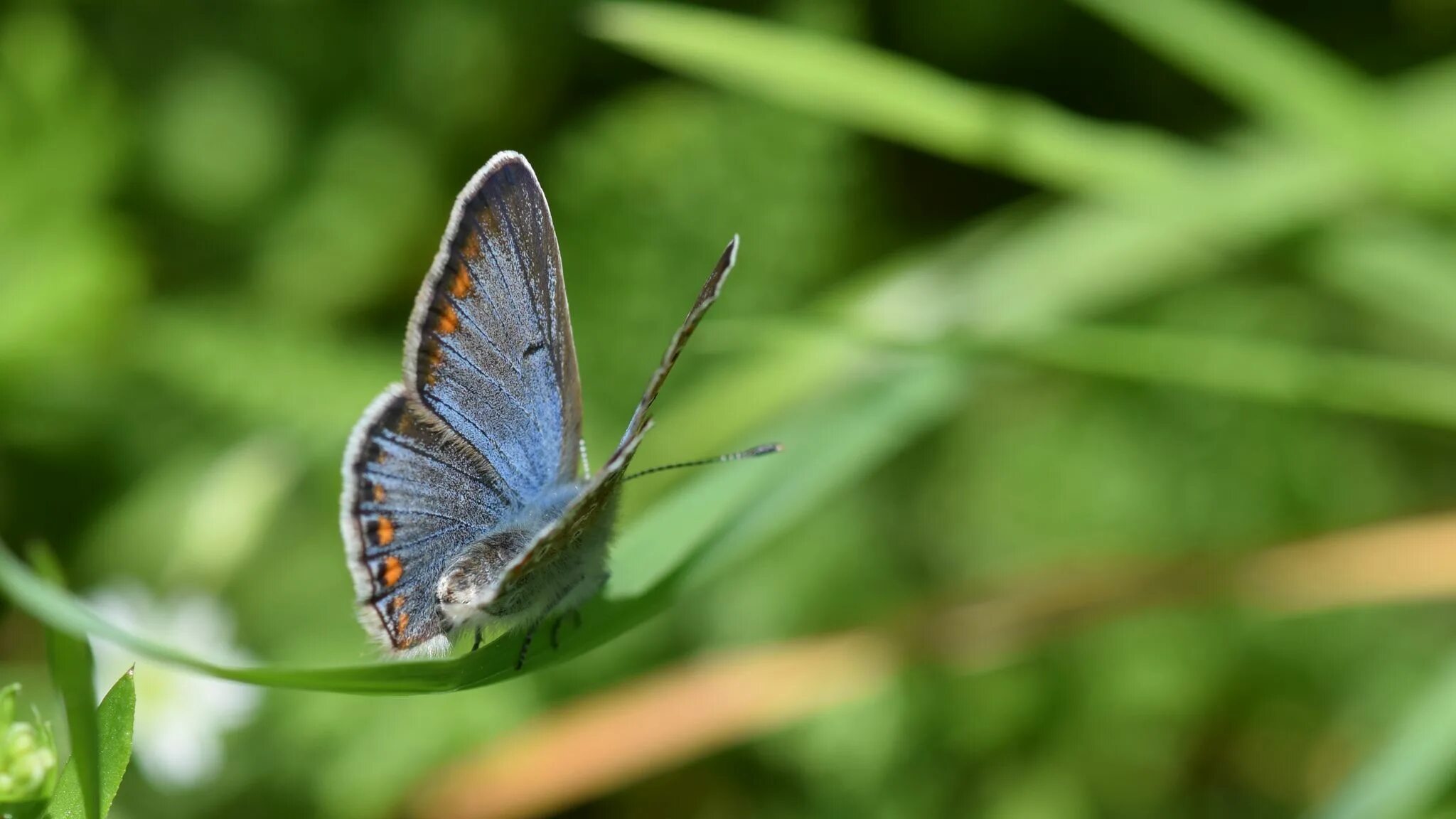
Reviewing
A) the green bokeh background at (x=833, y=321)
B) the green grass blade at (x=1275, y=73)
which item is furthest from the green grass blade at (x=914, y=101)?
the green grass blade at (x=1275, y=73)

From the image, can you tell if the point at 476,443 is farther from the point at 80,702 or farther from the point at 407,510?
the point at 80,702

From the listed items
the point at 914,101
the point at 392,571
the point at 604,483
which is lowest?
the point at 392,571

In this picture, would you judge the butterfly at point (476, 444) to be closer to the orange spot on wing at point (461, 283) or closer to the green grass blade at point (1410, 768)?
the orange spot on wing at point (461, 283)

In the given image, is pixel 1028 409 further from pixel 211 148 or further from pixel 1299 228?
pixel 211 148

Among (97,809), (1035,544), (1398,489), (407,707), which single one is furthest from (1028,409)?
(97,809)

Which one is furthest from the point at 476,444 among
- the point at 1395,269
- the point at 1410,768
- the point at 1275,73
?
the point at 1395,269

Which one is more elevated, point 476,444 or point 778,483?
point 476,444
